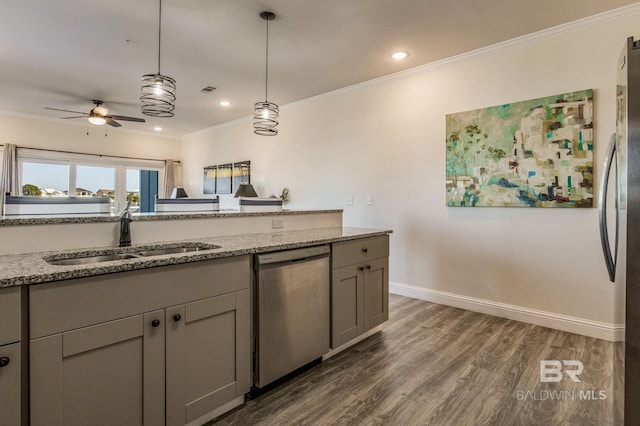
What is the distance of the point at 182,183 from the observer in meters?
7.99

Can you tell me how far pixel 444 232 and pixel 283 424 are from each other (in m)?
2.67

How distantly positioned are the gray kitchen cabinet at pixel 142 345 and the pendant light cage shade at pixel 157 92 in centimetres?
156

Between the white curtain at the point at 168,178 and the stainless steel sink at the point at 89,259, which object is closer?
the stainless steel sink at the point at 89,259

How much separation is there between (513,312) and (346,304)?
1840 mm

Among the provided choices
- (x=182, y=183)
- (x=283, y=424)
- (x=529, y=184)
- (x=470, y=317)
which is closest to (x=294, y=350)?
(x=283, y=424)

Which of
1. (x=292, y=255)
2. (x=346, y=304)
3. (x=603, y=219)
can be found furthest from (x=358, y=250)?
(x=603, y=219)

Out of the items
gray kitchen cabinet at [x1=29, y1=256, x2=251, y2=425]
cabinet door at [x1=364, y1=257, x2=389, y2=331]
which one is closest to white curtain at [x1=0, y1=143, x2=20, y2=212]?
gray kitchen cabinet at [x1=29, y1=256, x2=251, y2=425]

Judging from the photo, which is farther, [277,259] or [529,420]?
[277,259]

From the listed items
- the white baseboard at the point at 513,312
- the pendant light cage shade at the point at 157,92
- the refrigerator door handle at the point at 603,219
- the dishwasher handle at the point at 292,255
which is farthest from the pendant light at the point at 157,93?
the white baseboard at the point at 513,312

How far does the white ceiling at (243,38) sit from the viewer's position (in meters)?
2.70

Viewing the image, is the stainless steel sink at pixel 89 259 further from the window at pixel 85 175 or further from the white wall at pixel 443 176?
the window at pixel 85 175

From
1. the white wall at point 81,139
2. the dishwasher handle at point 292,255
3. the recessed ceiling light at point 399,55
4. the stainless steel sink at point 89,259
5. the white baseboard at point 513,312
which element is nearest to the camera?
the stainless steel sink at point 89,259

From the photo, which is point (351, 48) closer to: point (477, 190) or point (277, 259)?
point (477, 190)

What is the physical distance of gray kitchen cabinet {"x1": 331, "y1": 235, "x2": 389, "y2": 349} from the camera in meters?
2.43
